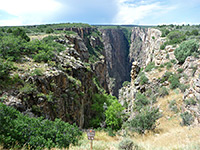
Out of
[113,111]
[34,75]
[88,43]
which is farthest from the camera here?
[88,43]

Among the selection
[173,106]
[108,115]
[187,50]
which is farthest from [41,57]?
[187,50]

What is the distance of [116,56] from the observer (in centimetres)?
10444

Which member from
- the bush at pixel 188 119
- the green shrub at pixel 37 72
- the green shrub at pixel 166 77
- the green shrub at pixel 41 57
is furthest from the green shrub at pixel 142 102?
the green shrub at pixel 41 57

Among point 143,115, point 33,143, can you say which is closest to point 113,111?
point 143,115

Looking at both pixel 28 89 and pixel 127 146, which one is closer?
pixel 127 146

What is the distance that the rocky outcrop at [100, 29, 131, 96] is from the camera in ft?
289

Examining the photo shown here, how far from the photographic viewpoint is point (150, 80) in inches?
865

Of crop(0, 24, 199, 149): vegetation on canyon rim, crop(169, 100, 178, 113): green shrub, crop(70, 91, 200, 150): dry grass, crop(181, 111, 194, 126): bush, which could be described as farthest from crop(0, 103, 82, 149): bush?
crop(169, 100, 178, 113): green shrub

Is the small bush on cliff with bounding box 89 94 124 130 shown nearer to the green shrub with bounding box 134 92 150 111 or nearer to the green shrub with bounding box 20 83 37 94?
the green shrub with bounding box 134 92 150 111

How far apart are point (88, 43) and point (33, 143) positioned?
5843 cm

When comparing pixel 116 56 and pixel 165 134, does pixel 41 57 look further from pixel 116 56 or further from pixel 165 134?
pixel 116 56

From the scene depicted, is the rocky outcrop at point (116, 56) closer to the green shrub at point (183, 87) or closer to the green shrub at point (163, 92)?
the green shrub at point (163, 92)

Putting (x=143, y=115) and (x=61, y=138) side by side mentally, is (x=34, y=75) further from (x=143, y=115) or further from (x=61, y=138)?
(x=143, y=115)

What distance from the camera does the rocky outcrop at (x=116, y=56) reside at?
3467 inches
